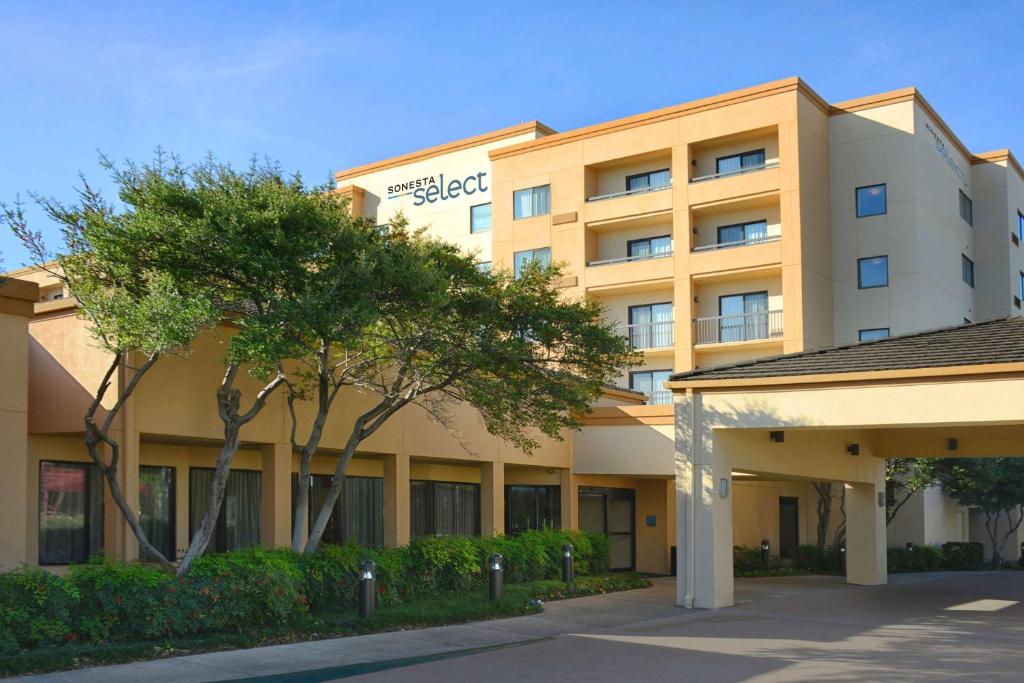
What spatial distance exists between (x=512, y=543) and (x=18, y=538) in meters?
9.63

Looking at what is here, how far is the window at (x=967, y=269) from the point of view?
45.9 meters

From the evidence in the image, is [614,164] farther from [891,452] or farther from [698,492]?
[698,492]

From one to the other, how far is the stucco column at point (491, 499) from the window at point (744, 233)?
18.3 meters

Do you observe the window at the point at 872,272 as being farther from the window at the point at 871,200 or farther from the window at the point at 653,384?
the window at the point at 653,384

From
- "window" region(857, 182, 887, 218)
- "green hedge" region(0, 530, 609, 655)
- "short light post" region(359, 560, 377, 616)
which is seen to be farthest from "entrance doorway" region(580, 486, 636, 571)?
"window" region(857, 182, 887, 218)

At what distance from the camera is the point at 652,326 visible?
42.9m

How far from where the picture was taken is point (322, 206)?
17000 millimetres

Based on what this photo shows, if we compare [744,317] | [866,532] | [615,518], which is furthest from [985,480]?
[615,518]

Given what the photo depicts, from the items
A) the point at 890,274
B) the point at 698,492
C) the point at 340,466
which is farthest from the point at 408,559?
the point at 890,274

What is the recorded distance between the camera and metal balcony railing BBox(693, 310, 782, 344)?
40.3m

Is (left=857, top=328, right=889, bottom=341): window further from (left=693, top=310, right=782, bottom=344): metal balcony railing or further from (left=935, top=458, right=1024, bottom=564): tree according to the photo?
(left=935, top=458, right=1024, bottom=564): tree

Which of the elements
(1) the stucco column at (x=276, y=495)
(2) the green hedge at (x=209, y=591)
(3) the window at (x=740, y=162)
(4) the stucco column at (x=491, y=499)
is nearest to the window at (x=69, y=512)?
(1) the stucco column at (x=276, y=495)

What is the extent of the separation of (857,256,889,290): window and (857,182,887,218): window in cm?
→ 170

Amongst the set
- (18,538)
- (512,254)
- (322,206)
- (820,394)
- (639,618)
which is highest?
(512,254)
